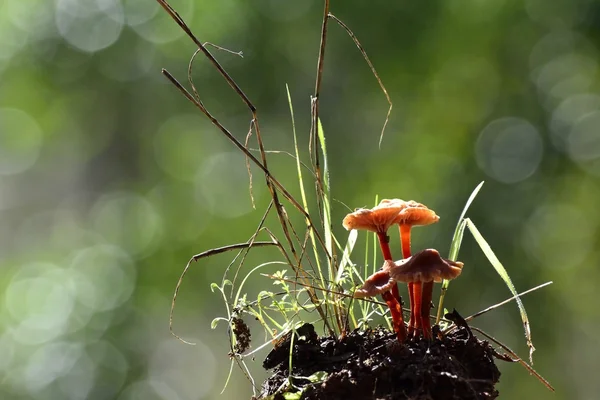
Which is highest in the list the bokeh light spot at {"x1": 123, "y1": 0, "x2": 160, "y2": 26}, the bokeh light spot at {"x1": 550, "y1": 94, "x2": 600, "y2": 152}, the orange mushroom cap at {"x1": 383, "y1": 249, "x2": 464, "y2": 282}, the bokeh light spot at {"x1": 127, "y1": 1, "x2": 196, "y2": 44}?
the bokeh light spot at {"x1": 123, "y1": 0, "x2": 160, "y2": 26}

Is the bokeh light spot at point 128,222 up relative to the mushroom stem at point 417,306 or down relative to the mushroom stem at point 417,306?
up

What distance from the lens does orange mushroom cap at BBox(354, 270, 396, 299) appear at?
63 centimetres

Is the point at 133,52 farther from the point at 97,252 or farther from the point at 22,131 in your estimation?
the point at 97,252

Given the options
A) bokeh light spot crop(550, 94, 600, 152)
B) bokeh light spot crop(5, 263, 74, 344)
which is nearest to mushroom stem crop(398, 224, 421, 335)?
bokeh light spot crop(550, 94, 600, 152)

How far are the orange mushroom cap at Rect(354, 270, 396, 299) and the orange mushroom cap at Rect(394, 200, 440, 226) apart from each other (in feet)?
0.24

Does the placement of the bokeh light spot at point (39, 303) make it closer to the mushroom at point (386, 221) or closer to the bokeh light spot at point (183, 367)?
the bokeh light spot at point (183, 367)

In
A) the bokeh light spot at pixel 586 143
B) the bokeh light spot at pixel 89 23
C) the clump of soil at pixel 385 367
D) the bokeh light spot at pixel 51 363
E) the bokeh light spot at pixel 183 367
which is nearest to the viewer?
the clump of soil at pixel 385 367

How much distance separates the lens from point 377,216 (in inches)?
27.1

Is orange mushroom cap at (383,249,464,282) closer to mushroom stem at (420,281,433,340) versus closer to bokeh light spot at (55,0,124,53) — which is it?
mushroom stem at (420,281,433,340)

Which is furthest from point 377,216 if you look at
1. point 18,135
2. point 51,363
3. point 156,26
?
point 18,135

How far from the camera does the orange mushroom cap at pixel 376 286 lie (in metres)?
0.63

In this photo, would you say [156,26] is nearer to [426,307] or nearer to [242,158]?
[242,158]

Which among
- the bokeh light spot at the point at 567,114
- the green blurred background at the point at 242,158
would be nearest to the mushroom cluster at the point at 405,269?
the green blurred background at the point at 242,158

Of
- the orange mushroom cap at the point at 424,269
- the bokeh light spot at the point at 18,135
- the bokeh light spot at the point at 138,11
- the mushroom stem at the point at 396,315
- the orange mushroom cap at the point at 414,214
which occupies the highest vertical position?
the bokeh light spot at the point at 138,11
